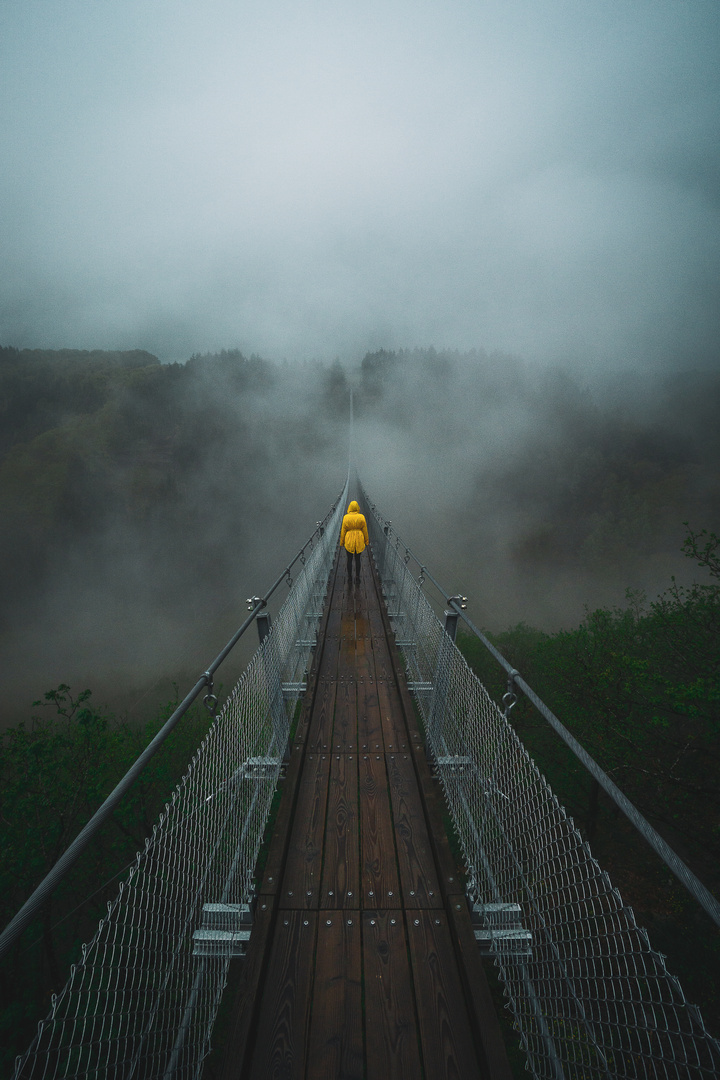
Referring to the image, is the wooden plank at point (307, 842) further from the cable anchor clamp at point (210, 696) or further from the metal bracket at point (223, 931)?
the cable anchor clamp at point (210, 696)

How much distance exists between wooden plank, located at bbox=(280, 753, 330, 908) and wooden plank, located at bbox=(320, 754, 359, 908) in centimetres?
4

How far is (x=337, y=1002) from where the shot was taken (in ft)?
6.18

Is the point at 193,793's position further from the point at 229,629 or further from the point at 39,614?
the point at 39,614

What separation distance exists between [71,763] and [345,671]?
12800 millimetres

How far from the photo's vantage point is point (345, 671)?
471 centimetres

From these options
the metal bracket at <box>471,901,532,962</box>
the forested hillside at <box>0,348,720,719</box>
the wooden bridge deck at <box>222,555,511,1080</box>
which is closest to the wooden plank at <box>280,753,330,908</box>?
the wooden bridge deck at <box>222,555,511,1080</box>

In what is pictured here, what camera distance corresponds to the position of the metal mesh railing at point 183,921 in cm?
135

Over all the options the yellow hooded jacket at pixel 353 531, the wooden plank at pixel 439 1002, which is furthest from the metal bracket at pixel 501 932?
the yellow hooded jacket at pixel 353 531

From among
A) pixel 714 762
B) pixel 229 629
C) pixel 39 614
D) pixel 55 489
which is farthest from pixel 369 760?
pixel 55 489

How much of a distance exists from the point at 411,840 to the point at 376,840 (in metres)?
0.21

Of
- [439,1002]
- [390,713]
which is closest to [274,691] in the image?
[390,713]

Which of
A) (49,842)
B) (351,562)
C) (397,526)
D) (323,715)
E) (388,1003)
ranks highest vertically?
(351,562)

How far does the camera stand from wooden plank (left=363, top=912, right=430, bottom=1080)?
1.71 metres

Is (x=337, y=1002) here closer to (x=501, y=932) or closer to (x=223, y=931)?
(x=223, y=931)
